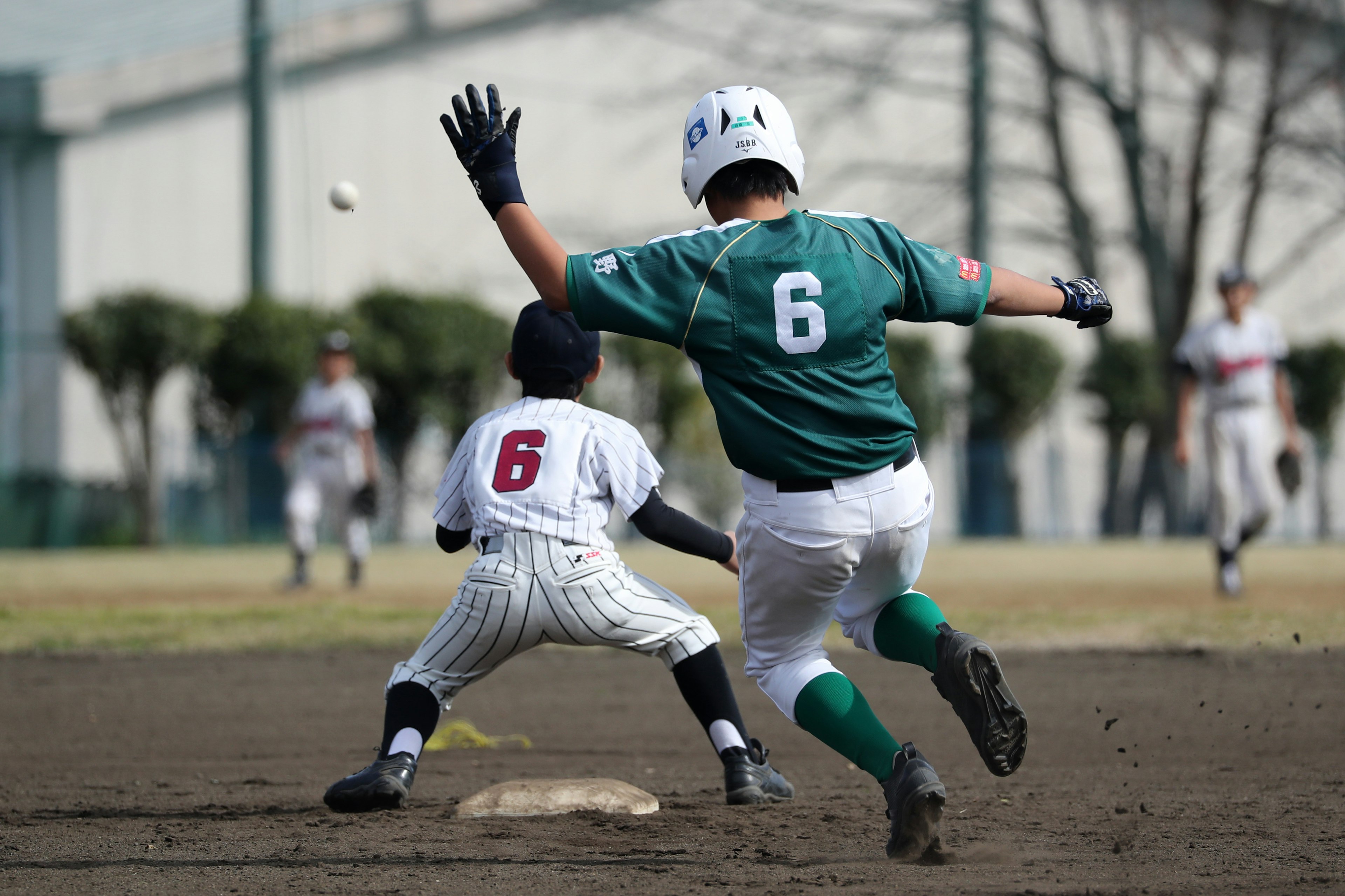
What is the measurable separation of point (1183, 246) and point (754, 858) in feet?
80.1

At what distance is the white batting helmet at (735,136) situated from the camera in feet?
11.7

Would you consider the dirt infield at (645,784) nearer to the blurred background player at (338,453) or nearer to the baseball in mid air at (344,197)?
the baseball in mid air at (344,197)

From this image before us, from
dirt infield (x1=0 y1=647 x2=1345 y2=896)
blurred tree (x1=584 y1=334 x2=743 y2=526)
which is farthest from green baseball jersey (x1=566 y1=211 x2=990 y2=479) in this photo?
blurred tree (x1=584 y1=334 x2=743 y2=526)

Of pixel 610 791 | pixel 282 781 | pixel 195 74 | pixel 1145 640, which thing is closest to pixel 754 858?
pixel 610 791

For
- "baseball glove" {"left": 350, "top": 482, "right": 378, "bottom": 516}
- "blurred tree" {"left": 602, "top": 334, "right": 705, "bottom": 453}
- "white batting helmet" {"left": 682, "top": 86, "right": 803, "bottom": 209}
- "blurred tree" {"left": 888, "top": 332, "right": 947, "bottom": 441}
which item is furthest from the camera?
"blurred tree" {"left": 888, "top": 332, "right": 947, "bottom": 441}

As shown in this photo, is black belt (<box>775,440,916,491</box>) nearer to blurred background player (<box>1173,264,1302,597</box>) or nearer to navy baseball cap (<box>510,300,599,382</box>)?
navy baseball cap (<box>510,300,599,382</box>)

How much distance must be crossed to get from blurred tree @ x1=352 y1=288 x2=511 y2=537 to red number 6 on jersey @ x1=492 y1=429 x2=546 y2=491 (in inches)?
652

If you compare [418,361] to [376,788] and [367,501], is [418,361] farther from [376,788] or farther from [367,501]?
[376,788]

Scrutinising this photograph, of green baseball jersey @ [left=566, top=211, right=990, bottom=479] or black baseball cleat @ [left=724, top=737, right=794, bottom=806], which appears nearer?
green baseball jersey @ [left=566, top=211, right=990, bottom=479]

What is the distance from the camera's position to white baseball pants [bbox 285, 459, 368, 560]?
12.0 metres

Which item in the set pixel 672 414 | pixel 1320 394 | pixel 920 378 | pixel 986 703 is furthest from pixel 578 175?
pixel 986 703

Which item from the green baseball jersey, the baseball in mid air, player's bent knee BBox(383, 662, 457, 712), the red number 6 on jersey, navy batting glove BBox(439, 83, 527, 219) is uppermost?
the baseball in mid air

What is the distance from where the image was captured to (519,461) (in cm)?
423

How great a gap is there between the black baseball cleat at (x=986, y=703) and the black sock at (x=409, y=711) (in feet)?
5.04
